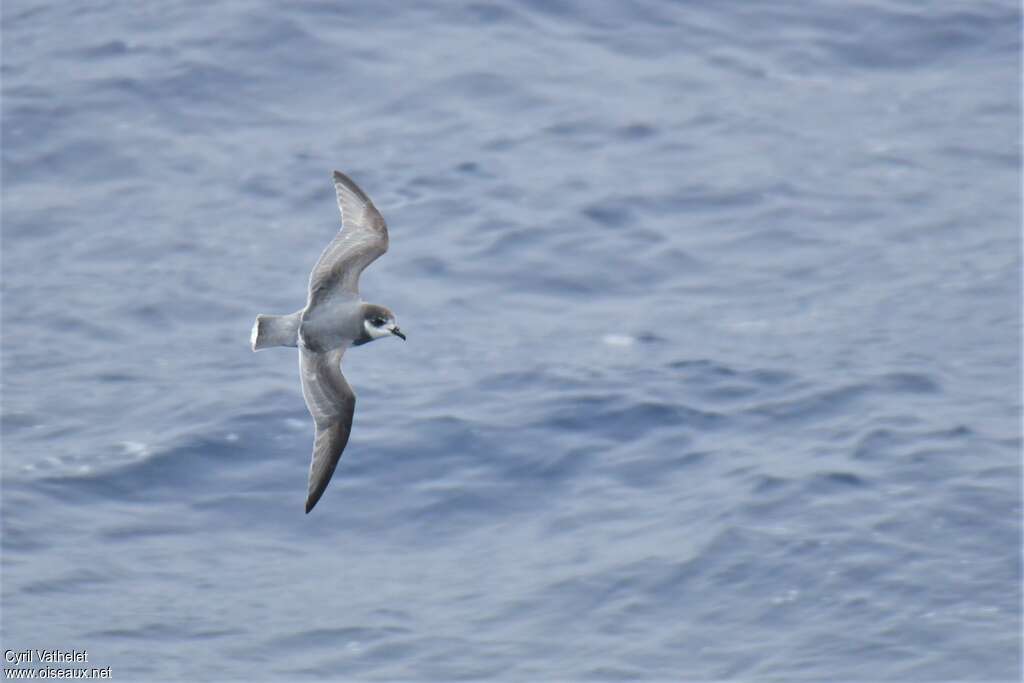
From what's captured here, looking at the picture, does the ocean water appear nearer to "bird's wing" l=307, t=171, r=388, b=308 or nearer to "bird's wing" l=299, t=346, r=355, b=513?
"bird's wing" l=299, t=346, r=355, b=513

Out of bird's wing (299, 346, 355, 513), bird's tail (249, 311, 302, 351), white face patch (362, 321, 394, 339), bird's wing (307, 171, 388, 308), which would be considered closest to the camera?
white face patch (362, 321, 394, 339)

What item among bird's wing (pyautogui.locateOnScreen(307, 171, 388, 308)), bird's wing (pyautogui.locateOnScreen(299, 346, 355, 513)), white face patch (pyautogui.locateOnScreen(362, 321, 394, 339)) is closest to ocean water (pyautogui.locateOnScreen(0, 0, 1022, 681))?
bird's wing (pyautogui.locateOnScreen(299, 346, 355, 513))

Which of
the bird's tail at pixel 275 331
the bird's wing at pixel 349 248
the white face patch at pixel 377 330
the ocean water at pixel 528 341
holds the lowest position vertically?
the ocean water at pixel 528 341

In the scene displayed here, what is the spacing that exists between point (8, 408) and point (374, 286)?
427 cm

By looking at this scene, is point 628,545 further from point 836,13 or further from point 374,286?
point 836,13

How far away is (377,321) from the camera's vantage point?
12.6m

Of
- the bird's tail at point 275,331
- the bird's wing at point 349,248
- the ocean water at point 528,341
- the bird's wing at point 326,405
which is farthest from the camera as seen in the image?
the ocean water at point 528,341

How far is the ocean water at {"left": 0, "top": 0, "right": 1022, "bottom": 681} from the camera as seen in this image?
1773 centimetres

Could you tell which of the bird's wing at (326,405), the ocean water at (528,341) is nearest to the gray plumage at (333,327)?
the bird's wing at (326,405)

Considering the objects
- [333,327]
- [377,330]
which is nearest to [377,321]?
[377,330]

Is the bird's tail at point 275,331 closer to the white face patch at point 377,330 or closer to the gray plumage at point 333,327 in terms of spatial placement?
the gray plumage at point 333,327

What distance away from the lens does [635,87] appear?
85.2 feet

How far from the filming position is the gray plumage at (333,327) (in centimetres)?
1276

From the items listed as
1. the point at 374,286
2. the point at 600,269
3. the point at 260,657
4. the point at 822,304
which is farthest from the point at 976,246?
the point at 260,657
